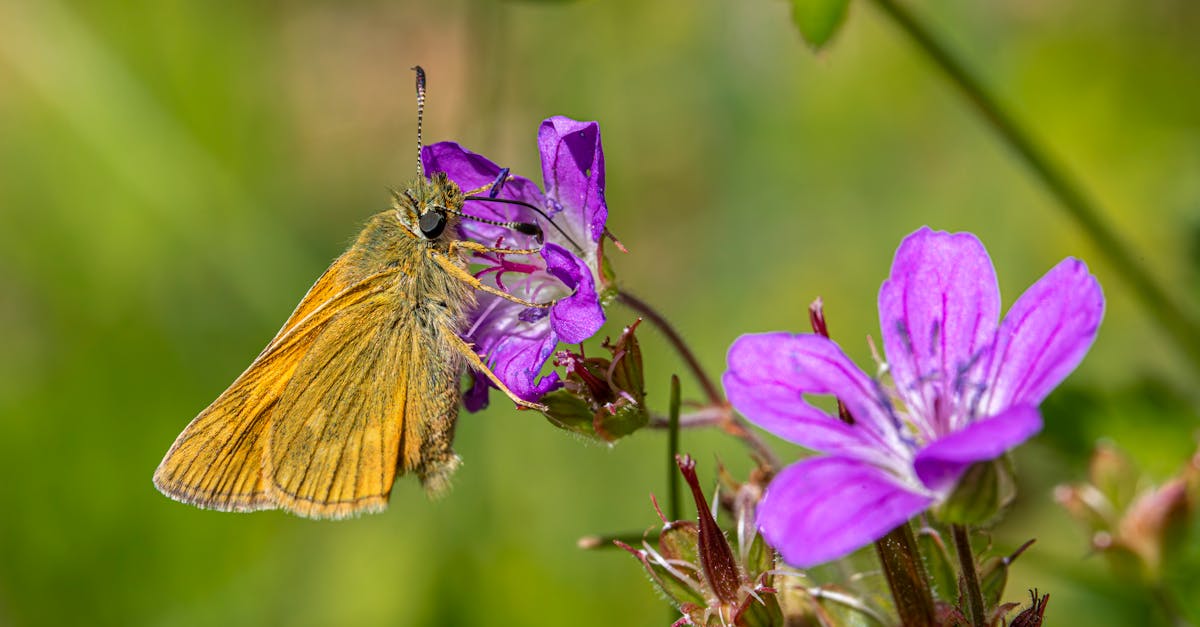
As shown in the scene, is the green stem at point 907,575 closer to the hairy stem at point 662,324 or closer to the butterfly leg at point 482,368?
the hairy stem at point 662,324

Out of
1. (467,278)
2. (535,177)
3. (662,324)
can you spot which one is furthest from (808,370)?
(535,177)

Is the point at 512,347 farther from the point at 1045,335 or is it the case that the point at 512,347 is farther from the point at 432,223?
the point at 1045,335

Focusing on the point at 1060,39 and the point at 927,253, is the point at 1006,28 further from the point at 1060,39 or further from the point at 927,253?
the point at 927,253

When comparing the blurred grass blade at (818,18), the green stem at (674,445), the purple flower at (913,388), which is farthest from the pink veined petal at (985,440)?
the blurred grass blade at (818,18)

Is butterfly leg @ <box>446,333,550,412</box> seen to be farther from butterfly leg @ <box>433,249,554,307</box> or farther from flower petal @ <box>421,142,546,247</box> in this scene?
flower petal @ <box>421,142,546,247</box>

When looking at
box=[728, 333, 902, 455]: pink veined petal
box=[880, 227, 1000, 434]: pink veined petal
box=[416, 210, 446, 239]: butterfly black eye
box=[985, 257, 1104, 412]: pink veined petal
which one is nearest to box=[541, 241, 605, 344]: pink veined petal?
box=[728, 333, 902, 455]: pink veined petal
